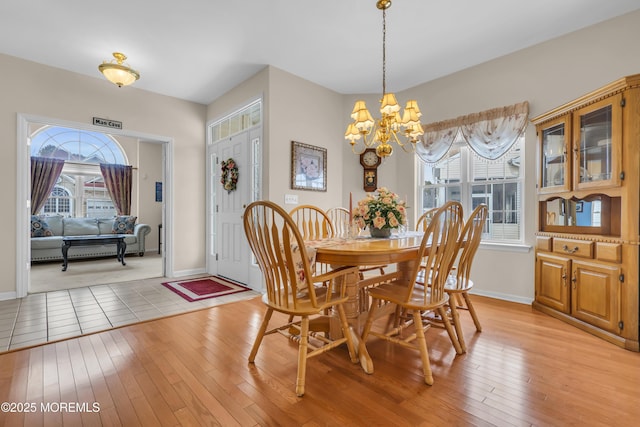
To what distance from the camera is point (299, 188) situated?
3.73 metres

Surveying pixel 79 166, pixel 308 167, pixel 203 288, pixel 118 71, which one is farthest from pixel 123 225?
pixel 308 167

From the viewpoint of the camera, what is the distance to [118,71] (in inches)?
120

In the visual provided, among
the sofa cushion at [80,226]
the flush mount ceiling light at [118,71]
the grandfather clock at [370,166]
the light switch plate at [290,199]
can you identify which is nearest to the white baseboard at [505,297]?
the grandfather clock at [370,166]

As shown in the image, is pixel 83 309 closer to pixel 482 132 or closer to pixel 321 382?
pixel 321 382

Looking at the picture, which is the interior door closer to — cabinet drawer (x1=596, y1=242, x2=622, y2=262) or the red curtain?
cabinet drawer (x1=596, y1=242, x2=622, y2=262)

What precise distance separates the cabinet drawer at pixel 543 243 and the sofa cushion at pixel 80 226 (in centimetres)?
748

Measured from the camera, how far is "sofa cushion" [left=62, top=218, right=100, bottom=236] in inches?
228

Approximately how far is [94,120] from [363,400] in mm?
4449

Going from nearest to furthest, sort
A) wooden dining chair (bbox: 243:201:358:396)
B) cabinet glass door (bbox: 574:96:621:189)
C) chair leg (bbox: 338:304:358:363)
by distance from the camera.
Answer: wooden dining chair (bbox: 243:201:358:396)
chair leg (bbox: 338:304:358:363)
cabinet glass door (bbox: 574:96:621:189)

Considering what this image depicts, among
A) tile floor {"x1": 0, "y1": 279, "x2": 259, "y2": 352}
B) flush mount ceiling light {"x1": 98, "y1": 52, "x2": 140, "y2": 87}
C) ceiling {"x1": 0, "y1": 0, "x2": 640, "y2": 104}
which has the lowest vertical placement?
tile floor {"x1": 0, "y1": 279, "x2": 259, "y2": 352}

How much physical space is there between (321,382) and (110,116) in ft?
13.9

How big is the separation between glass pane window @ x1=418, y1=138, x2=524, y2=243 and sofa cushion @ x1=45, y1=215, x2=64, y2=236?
6.71 metres

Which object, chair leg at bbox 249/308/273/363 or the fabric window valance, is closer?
chair leg at bbox 249/308/273/363

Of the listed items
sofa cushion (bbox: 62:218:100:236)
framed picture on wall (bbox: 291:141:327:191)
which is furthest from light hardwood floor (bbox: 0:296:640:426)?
sofa cushion (bbox: 62:218:100:236)
